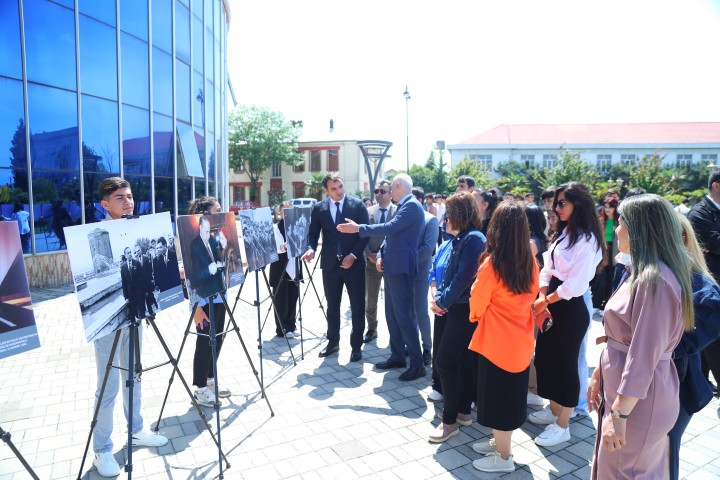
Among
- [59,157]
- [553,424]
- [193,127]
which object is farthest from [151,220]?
[193,127]

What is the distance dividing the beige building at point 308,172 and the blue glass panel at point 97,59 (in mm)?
34433

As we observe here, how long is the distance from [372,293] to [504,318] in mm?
3776

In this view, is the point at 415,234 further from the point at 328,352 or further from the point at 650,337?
the point at 650,337

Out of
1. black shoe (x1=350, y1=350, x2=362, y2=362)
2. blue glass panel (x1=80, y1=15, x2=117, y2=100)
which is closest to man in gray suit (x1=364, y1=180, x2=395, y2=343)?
black shoe (x1=350, y1=350, x2=362, y2=362)

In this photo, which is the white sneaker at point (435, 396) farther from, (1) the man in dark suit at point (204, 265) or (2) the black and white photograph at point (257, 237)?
(1) the man in dark suit at point (204, 265)

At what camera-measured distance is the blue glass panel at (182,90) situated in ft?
52.6

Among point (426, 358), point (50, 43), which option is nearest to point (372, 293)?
point (426, 358)

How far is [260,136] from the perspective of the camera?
4816 centimetres

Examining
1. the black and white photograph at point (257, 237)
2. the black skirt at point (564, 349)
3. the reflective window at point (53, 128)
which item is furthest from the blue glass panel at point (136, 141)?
the black skirt at point (564, 349)

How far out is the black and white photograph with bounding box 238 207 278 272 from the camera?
4754 millimetres

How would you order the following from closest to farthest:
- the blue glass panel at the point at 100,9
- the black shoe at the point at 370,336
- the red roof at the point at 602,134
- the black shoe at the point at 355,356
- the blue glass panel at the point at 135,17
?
the black shoe at the point at 355,356 < the black shoe at the point at 370,336 < the blue glass panel at the point at 100,9 < the blue glass panel at the point at 135,17 < the red roof at the point at 602,134

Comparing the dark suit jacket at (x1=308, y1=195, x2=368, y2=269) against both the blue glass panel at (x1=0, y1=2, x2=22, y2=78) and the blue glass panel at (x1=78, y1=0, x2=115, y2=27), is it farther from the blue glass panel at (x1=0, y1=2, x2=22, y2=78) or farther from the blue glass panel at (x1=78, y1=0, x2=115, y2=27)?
the blue glass panel at (x1=78, y1=0, x2=115, y2=27)

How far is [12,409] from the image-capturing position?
14.3 ft

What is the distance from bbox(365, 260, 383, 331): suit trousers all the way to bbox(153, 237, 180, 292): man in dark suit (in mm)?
3639
